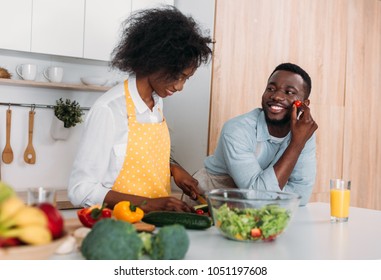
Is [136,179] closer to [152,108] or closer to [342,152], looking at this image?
[152,108]

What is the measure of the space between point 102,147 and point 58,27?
1492mm

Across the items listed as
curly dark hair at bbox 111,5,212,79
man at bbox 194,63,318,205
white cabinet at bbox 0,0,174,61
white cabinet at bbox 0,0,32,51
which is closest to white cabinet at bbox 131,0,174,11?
white cabinet at bbox 0,0,174,61

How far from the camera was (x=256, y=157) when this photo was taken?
2463 mm

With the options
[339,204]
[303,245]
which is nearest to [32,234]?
[303,245]

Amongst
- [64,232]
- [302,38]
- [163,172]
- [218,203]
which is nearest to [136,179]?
[163,172]

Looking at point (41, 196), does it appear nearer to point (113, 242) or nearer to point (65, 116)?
point (113, 242)

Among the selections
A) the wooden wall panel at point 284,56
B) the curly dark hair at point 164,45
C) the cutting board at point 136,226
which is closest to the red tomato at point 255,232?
the cutting board at point 136,226

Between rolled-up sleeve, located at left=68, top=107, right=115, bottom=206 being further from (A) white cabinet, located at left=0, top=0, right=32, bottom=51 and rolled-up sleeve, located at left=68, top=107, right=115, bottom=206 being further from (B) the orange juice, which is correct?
(A) white cabinet, located at left=0, top=0, right=32, bottom=51

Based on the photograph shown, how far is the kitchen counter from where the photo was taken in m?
1.26

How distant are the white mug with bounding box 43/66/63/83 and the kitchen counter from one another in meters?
1.90

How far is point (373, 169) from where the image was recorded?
4465 mm

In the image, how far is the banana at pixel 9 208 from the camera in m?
0.75

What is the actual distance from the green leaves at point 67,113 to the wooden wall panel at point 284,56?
0.82m

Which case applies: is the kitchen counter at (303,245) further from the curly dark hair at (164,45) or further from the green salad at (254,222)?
the curly dark hair at (164,45)
